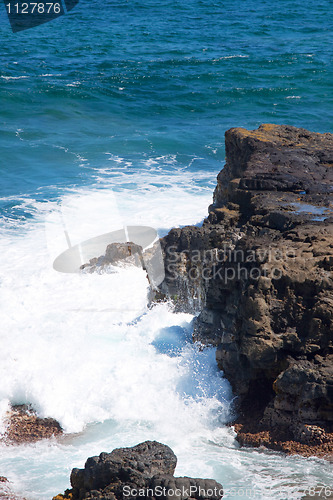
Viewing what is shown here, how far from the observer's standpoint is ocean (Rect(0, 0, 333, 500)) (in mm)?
8125

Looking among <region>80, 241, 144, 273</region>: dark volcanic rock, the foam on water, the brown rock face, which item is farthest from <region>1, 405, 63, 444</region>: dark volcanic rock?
<region>80, 241, 144, 273</region>: dark volcanic rock

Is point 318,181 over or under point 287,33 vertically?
under

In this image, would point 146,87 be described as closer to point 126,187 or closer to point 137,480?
point 126,187

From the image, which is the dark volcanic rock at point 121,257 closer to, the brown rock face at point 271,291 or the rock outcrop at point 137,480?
the brown rock face at point 271,291

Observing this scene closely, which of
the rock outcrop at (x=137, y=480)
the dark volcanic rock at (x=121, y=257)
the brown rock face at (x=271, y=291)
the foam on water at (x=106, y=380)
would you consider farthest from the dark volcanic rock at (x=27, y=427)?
the dark volcanic rock at (x=121, y=257)

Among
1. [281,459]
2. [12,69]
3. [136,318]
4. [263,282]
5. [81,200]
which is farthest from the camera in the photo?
[12,69]

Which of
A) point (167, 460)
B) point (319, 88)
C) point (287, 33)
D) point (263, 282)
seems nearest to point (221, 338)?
point (263, 282)

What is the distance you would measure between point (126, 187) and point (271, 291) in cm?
1116

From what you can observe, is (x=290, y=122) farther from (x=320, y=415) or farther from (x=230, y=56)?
(x=320, y=415)

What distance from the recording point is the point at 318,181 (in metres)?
11.7

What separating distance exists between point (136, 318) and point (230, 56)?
23.5 meters

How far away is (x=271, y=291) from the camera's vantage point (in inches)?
327

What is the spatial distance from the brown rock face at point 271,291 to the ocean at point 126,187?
1.57 feet

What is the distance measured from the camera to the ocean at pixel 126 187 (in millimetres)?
8125
